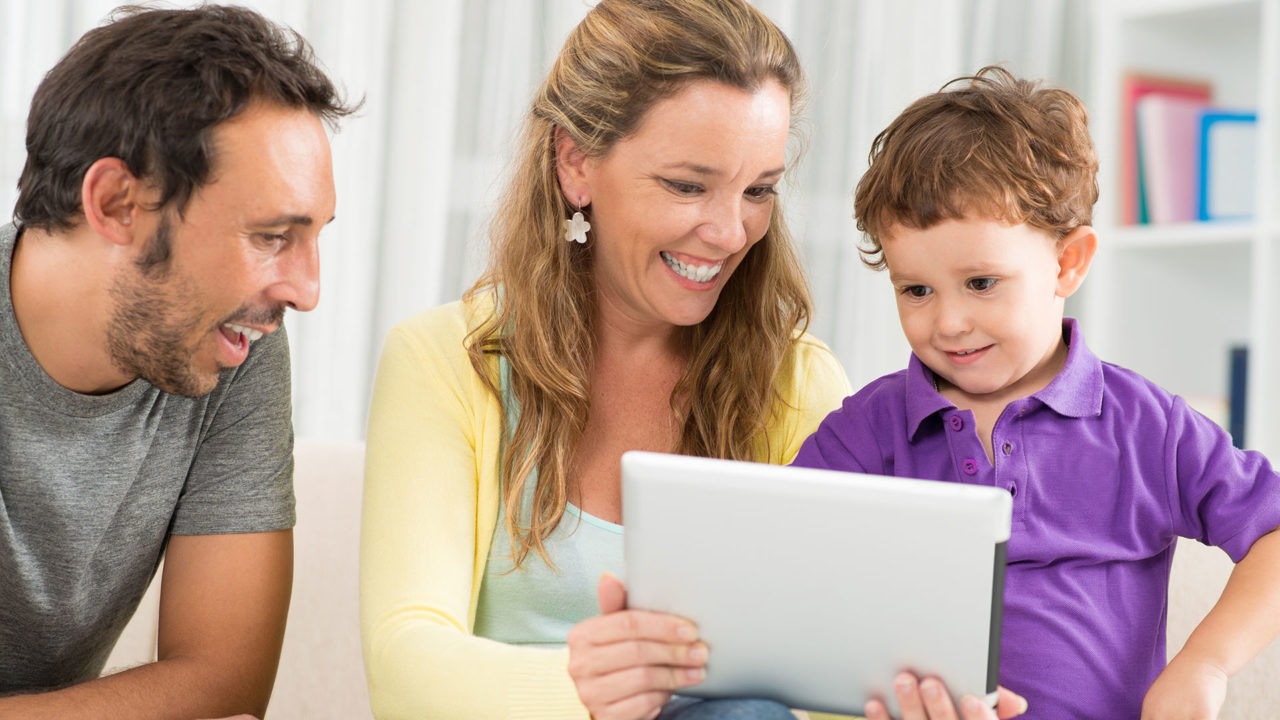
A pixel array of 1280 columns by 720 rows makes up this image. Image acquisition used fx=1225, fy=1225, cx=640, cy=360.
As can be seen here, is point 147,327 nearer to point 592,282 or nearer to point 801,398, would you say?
point 592,282

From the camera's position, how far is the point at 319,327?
8.86ft

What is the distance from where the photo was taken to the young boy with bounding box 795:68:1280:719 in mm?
1270

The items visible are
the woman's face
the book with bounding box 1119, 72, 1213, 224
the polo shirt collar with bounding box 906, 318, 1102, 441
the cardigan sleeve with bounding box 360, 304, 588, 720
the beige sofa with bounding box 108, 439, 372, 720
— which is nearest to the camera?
the cardigan sleeve with bounding box 360, 304, 588, 720

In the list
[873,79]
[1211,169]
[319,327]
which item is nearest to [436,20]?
[319,327]

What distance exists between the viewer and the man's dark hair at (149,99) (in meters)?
1.28

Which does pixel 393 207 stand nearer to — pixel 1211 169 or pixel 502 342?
pixel 502 342

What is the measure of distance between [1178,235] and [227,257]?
8.32 feet

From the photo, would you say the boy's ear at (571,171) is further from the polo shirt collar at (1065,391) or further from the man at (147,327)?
the polo shirt collar at (1065,391)

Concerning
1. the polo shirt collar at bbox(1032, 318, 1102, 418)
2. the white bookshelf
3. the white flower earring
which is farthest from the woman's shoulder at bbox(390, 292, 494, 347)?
the white bookshelf

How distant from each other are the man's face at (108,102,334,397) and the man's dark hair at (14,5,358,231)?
25 millimetres

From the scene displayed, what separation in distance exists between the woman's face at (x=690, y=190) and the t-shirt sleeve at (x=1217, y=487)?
543 millimetres

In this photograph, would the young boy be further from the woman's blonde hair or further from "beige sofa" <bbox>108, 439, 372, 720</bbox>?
"beige sofa" <bbox>108, 439, 372, 720</bbox>

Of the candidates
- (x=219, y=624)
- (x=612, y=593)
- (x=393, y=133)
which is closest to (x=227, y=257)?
(x=219, y=624)

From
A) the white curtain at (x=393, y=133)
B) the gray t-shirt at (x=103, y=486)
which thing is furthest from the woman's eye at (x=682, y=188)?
the white curtain at (x=393, y=133)
